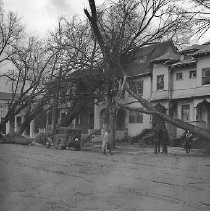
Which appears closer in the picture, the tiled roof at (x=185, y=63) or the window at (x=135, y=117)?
the tiled roof at (x=185, y=63)

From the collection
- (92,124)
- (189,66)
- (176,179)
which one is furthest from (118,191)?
(92,124)

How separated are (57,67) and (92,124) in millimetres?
13389

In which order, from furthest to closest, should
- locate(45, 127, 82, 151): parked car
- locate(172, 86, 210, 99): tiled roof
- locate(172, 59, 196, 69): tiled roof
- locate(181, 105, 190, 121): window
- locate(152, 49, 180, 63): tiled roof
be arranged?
locate(152, 49, 180, 63): tiled roof, locate(181, 105, 190, 121): window, locate(172, 59, 196, 69): tiled roof, locate(172, 86, 210, 99): tiled roof, locate(45, 127, 82, 151): parked car

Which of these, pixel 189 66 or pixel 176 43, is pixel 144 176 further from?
pixel 176 43

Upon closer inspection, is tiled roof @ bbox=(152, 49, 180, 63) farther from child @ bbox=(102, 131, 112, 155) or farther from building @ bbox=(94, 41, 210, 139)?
child @ bbox=(102, 131, 112, 155)

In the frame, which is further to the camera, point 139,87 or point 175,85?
point 139,87

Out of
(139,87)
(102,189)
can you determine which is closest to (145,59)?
(139,87)

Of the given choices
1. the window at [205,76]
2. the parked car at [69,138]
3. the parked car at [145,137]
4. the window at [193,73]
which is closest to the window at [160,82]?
the window at [193,73]

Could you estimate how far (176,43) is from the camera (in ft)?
129

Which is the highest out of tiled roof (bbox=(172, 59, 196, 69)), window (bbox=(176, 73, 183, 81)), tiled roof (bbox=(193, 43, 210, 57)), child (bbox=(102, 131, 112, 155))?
tiled roof (bbox=(193, 43, 210, 57))

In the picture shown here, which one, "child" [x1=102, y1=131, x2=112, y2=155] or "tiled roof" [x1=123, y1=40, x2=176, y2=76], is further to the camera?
"tiled roof" [x1=123, y1=40, x2=176, y2=76]

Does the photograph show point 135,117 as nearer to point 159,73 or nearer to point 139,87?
point 139,87

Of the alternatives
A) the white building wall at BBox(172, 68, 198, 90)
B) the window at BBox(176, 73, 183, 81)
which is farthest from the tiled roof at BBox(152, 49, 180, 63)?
the window at BBox(176, 73, 183, 81)

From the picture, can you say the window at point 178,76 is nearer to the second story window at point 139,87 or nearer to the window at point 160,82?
the window at point 160,82
